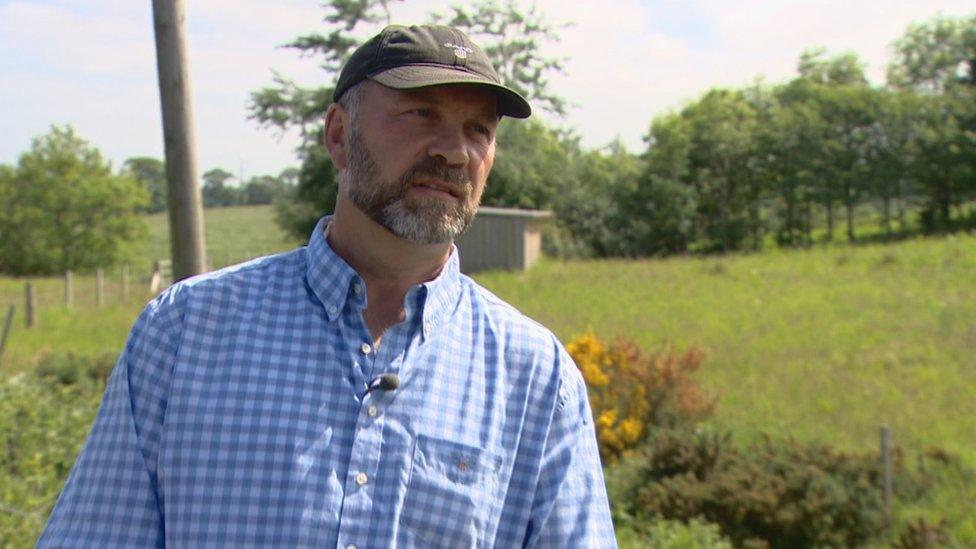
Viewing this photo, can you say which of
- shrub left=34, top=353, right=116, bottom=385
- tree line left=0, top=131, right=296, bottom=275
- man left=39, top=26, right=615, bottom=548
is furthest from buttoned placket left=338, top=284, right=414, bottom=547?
tree line left=0, top=131, right=296, bottom=275

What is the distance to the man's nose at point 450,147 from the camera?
2082mm

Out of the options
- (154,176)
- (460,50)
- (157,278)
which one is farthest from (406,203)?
(154,176)

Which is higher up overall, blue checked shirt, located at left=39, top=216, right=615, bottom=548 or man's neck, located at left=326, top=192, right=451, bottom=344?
man's neck, located at left=326, top=192, right=451, bottom=344

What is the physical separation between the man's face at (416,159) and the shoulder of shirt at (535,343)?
0.17 m

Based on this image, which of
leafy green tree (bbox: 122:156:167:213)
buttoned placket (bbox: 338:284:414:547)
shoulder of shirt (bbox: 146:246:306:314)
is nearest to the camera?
buttoned placket (bbox: 338:284:414:547)

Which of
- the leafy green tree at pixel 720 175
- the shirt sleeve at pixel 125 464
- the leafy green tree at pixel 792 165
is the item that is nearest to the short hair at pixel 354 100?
the shirt sleeve at pixel 125 464

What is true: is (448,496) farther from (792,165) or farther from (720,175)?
(720,175)

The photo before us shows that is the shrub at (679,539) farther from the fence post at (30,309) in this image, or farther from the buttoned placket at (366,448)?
the fence post at (30,309)

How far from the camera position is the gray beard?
207cm

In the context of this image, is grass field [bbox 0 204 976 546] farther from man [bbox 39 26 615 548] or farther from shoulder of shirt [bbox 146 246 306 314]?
shoulder of shirt [bbox 146 246 306 314]

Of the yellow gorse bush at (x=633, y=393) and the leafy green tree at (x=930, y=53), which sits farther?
the leafy green tree at (x=930, y=53)

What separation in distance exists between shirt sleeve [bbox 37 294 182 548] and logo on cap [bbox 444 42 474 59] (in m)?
0.70

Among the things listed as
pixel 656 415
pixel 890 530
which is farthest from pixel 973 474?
pixel 656 415

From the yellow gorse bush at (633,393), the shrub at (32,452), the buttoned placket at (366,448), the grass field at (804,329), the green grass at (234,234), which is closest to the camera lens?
the buttoned placket at (366,448)
